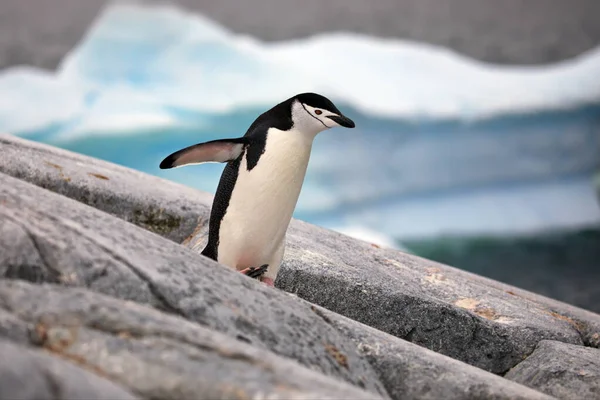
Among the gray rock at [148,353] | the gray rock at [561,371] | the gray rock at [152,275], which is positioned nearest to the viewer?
the gray rock at [148,353]

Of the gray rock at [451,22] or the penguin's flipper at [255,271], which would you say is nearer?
the penguin's flipper at [255,271]

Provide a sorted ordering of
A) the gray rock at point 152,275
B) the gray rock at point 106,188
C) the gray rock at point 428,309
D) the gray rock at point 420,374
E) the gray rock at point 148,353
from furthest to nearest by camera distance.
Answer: the gray rock at point 106,188 → the gray rock at point 428,309 → the gray rock at point 420,374 → the gray rock at point 152,275 → the gray rock at point 148,353

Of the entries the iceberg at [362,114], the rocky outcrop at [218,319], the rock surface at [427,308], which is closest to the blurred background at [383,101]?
the iceberg at [362,114]

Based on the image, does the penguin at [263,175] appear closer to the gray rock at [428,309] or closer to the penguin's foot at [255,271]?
the penguin's foot at [255,271]

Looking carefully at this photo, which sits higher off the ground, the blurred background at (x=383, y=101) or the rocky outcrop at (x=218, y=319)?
the rocky outcrop at (x=218, y=319)

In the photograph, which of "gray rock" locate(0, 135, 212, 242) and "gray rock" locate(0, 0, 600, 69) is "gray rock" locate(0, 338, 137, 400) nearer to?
"gray rock" locate(0, 135, 212, 242)

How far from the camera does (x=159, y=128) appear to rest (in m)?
7.71

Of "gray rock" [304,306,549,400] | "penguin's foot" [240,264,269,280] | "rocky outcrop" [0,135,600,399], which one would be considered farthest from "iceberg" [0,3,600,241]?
"gray rock" [304,306,549,400]

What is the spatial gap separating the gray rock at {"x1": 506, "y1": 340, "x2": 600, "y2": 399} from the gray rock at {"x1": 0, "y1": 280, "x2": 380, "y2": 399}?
884mm

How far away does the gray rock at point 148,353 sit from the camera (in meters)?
1.32

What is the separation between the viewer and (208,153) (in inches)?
87.8

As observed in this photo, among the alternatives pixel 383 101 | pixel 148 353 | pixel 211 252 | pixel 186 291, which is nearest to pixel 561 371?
pixel 211 252

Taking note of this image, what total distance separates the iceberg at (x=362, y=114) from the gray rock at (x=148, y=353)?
610cm

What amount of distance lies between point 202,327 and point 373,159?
20.9 feet
